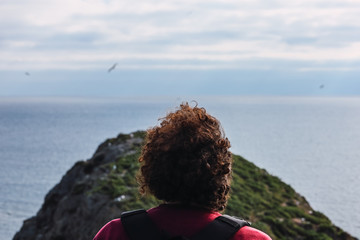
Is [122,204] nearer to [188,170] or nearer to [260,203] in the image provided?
[260,203]

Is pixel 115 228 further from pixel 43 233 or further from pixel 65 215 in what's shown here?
pixel 43 233

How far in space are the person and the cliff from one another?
1046 cm

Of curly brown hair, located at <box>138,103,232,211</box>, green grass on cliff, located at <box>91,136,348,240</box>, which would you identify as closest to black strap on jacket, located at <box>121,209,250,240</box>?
curly brown hair, located at <box>138,103,232,211</box>

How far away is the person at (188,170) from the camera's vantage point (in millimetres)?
3074

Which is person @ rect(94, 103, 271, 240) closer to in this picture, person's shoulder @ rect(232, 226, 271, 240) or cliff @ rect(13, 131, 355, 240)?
person's shoulder @ rect(232, 226, 271, 240)

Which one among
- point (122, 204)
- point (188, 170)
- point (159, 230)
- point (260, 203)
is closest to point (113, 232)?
point (159, 230)

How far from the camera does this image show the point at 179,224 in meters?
3.00

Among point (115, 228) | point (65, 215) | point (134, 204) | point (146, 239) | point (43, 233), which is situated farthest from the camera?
point (43, 233)

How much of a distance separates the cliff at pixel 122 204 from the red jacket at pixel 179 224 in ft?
34.3

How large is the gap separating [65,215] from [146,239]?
13545 millimetres

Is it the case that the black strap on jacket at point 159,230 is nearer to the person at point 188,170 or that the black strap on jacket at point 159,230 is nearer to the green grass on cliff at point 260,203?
the person at point 188,170

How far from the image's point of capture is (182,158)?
3.10 meters

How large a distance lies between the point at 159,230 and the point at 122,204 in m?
11.6

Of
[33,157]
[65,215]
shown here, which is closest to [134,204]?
[65,215]
